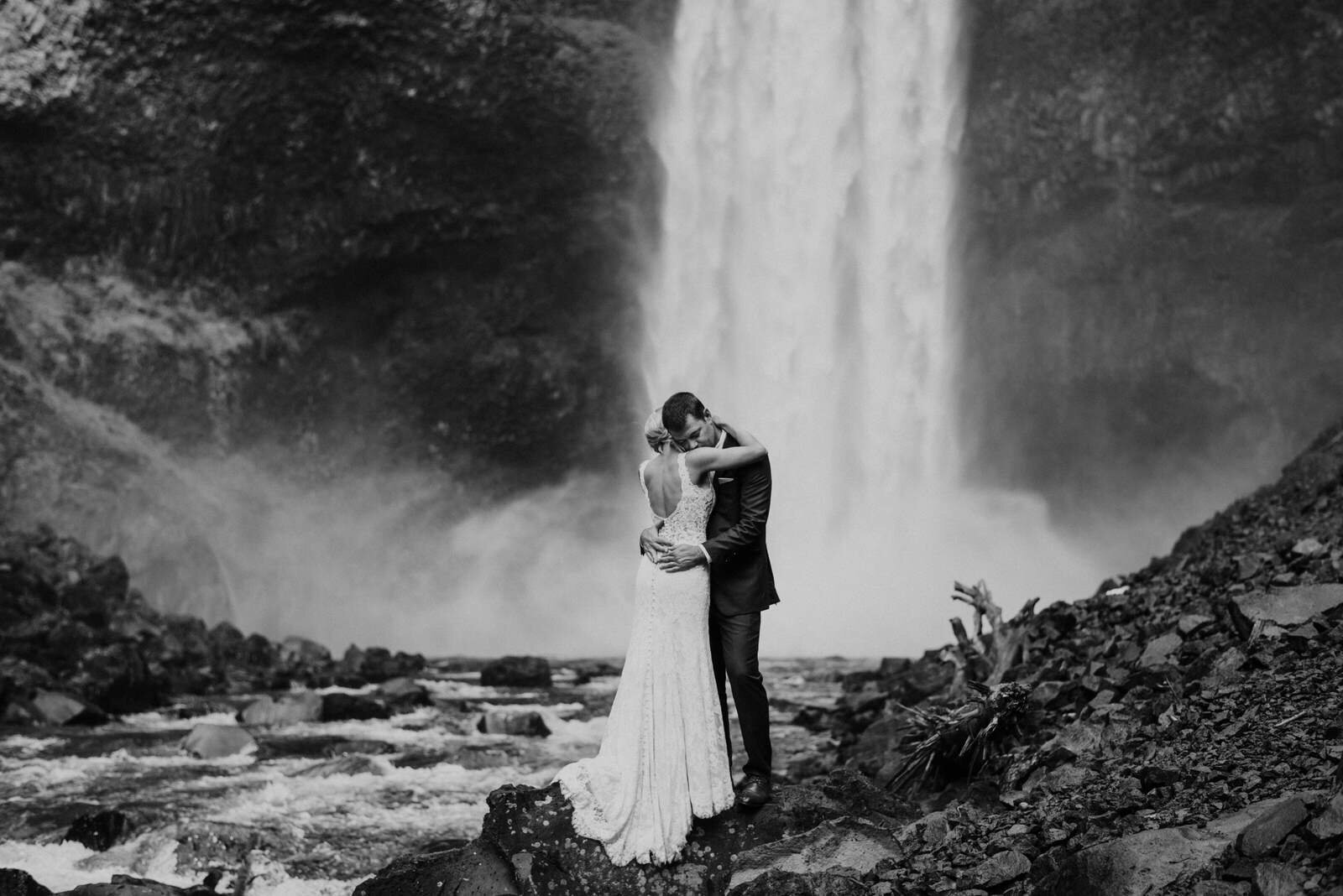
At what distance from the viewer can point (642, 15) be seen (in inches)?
1547

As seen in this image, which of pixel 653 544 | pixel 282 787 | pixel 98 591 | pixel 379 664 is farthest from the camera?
pixel 379 664

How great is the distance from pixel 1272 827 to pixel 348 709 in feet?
48.7

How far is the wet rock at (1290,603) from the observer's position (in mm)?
7953

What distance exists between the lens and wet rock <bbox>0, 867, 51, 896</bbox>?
7.33 m

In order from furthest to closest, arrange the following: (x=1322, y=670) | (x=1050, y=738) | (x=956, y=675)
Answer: (x=956, y=675)
(x=1050, y=738)
(x=1322, y=670)

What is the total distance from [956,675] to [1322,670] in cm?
556

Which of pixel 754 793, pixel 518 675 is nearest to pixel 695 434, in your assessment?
pixel 754 793

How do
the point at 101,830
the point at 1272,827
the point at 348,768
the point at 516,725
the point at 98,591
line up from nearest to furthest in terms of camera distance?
the point at 1272,827 < the point at 101,830 < the point at 348,768 < the point at 516,725 < the point at 98,591

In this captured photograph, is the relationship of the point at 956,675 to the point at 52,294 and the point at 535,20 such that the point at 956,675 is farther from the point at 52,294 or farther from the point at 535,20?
the point at 52,294

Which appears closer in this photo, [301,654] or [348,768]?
[348,768]

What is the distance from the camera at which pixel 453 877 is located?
244 inches

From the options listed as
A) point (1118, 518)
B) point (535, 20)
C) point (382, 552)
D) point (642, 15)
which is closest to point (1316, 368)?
point (1118, 518)

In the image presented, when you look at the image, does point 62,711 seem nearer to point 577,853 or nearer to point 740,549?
point 577,853

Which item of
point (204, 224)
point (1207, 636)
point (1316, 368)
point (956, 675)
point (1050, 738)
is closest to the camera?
point (1050, 738)
